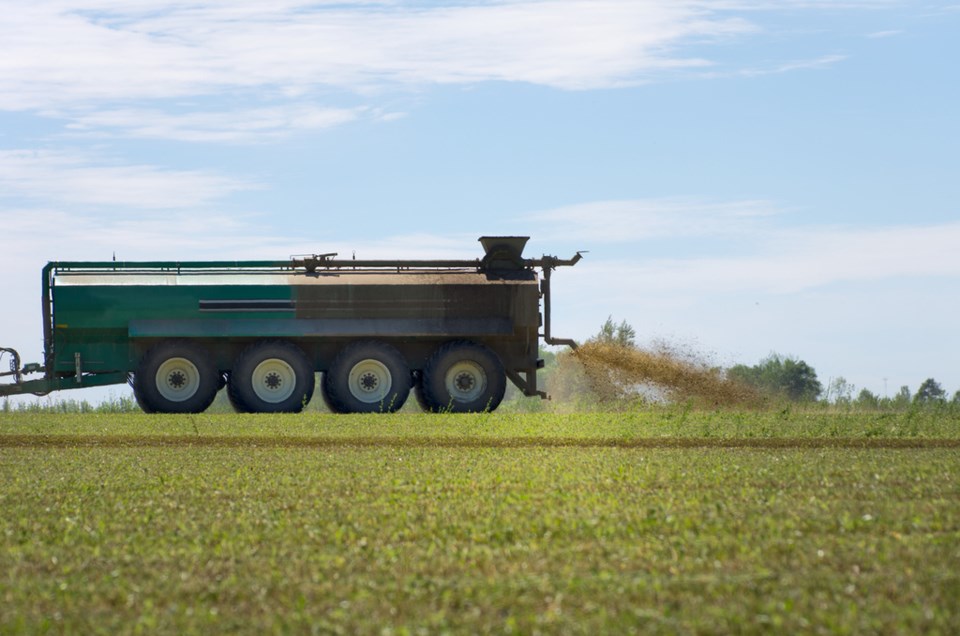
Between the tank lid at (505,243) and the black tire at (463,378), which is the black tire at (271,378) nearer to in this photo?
the black tire at (463,378)

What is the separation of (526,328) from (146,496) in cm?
1521

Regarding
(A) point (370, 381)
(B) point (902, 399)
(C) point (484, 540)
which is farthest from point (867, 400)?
(C) point (484, 540)

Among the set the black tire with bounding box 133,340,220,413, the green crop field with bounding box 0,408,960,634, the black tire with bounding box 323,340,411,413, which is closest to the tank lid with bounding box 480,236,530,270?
the black tire with bounding box 323,340,411,413

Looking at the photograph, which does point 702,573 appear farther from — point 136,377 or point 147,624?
point 136,377

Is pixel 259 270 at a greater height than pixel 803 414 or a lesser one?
greater

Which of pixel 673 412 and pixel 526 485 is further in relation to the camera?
pixel 673 412

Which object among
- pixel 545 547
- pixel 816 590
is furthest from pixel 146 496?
pixel 816 590

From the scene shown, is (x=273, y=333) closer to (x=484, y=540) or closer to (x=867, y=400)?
(x=867, y=400)

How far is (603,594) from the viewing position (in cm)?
666

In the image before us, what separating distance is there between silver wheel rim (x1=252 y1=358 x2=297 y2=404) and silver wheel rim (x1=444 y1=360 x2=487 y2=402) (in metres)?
3.13

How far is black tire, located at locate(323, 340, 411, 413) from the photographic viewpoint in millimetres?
25031

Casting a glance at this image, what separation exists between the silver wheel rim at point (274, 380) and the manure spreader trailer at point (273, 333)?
2 centimetres

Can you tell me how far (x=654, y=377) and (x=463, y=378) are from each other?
4117 millimetres

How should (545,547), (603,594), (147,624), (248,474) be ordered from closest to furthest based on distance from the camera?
1. (147,624)
2. (603,594)
3. (545,547)
4. (248,474)
